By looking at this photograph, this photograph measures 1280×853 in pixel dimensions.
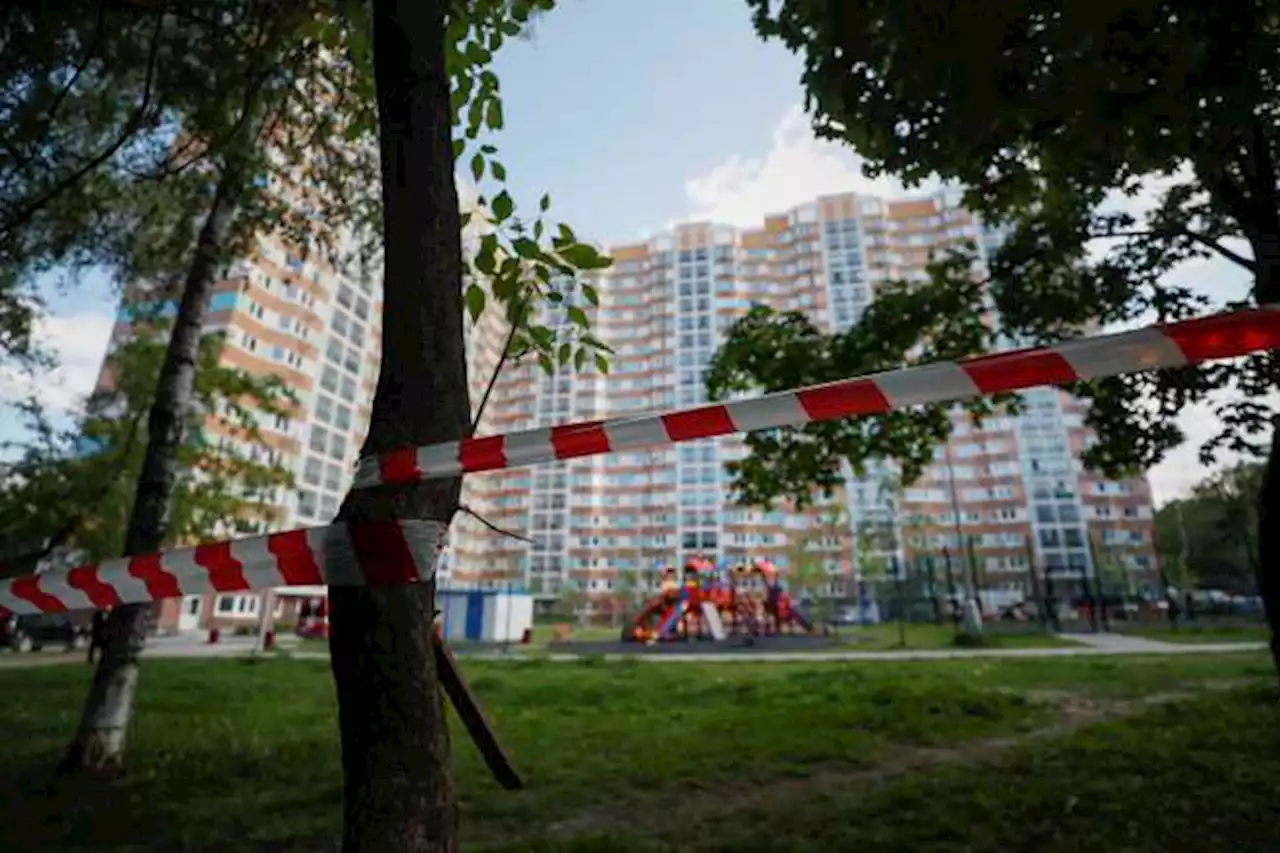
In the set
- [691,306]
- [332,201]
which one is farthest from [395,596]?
[691,306]

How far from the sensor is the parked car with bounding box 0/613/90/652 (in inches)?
1038

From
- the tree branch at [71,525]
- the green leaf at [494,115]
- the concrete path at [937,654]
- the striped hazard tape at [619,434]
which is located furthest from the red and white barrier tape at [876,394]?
the concrete path at [937,654]

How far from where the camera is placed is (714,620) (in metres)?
30.9

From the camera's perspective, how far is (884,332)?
825 centimetres

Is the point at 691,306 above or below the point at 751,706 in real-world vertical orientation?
above

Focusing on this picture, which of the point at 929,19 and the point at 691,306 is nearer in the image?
the point at 929,19

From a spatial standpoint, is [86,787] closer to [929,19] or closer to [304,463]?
[929,19]

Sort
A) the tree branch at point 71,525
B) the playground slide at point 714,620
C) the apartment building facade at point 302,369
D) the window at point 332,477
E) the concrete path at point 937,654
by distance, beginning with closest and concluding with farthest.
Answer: the tree branch at point 71,525, the concrete path at point 937,654, the playground slide at point 714,620, the apartment building facade at point 302,369, the window at point 332,477

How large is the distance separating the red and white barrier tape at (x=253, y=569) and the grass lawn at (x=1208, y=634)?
31647 mm

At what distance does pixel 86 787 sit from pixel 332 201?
7074 mm

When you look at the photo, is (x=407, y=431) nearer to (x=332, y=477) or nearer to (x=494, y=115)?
(x=494, y=115)

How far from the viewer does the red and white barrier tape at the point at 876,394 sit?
219cm

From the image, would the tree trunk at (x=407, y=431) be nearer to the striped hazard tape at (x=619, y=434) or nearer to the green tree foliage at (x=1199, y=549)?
the striped hazard tape at (x=619, y=434)

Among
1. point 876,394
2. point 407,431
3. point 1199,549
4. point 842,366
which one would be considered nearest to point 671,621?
point 842,366
